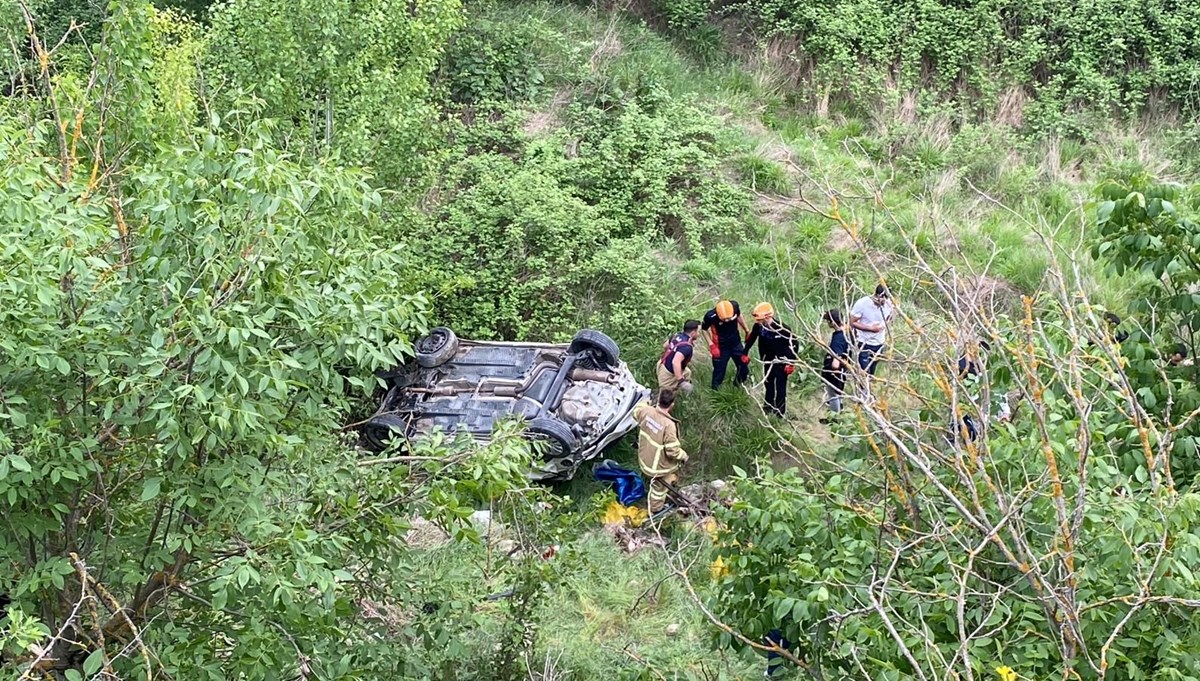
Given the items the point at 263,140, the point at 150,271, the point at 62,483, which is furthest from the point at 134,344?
the point at 263,140

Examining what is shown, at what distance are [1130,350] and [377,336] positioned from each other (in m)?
3.41

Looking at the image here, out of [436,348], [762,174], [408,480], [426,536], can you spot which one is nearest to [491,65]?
[762,174]

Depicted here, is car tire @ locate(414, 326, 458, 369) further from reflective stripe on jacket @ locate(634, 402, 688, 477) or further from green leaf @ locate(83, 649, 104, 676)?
green leaf @ locate(83, 649, 104, 676)

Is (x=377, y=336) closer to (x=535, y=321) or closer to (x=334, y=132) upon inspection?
(x=334, y=132)

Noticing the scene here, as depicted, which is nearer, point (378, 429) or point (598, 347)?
point (378, 429)

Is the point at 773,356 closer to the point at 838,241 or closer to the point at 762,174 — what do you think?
the point at 838,241

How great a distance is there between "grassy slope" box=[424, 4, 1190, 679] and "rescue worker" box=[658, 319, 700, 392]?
0.40m

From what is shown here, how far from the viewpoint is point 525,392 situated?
9.23m

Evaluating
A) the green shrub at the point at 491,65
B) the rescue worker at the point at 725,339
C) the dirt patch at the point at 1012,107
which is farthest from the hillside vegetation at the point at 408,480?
the dirt patch at the point at 1012,107

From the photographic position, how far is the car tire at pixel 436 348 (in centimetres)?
962

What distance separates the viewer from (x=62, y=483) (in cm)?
411

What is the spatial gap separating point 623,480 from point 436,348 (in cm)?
216

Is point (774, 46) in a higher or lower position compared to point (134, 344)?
lower

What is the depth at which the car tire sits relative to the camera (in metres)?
9.62
